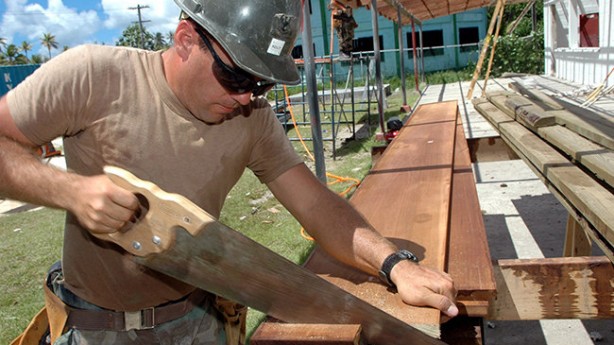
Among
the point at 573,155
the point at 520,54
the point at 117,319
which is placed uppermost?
the point at 520,54

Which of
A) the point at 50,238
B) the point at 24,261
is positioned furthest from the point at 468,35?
the point at 24,261

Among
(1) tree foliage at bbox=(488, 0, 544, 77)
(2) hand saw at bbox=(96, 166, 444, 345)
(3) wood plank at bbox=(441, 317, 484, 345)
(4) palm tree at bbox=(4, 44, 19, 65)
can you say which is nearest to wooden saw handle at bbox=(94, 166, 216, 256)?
(2) hand saw at bbox=(96, 166, 444, 345)

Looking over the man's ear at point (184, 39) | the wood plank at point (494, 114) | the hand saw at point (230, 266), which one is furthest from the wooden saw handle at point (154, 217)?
the wood plank at point (494, 114)

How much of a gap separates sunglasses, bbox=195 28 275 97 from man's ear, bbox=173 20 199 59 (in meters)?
0.04

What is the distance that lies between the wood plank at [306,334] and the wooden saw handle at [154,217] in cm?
41

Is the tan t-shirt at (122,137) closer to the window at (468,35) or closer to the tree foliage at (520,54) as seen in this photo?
the tree foliage at (520,54)

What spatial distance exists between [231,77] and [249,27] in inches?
6.8

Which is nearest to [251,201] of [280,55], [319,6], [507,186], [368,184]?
[507,186]

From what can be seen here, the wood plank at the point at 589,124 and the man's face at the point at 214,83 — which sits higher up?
the man's face at the point at 214,83

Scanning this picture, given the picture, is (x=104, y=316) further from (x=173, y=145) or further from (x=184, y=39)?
(x=184, y=39)

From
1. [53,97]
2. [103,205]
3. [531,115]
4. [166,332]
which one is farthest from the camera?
[531,115]

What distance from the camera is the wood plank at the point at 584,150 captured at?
2.52 m

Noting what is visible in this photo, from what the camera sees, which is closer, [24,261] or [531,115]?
[531,115]

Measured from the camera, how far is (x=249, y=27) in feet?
5.29
